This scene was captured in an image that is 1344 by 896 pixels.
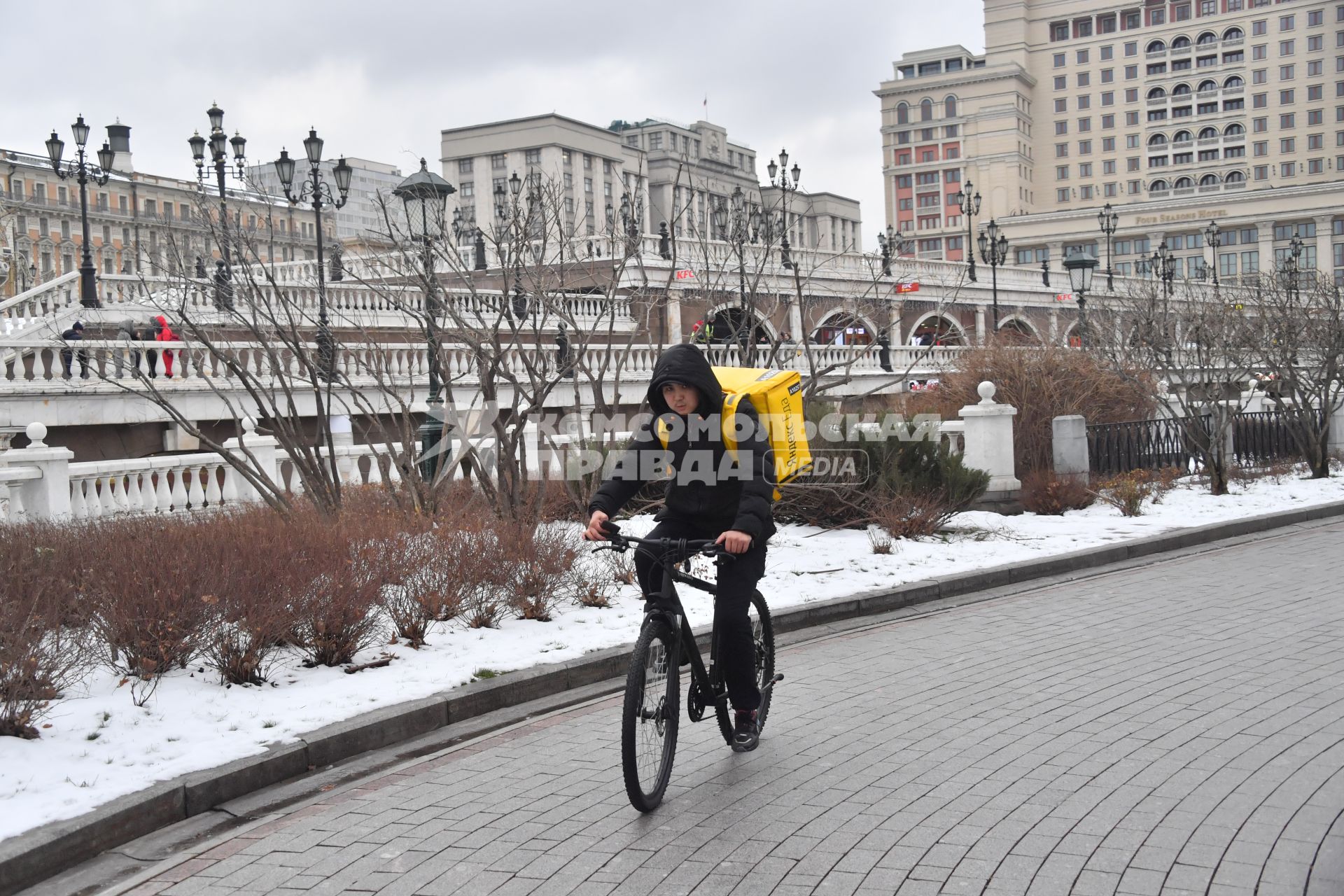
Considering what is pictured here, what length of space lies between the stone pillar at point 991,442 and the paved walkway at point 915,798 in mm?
8260

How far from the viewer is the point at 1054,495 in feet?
54.6

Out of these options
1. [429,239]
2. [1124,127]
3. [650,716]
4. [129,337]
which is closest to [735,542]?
[650,716]

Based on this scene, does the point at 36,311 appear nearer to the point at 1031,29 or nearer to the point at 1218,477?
the point at 1218,477

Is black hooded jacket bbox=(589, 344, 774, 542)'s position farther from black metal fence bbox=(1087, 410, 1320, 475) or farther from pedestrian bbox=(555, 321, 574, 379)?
black metal fence bbox=(1087, 410, 1320, 475)

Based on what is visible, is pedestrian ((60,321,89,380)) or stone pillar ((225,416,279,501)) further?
pedestrian ((60,321,89,380))

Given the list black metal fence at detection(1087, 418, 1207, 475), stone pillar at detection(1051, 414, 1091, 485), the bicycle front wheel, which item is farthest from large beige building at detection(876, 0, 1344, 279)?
the bicycle front wheel

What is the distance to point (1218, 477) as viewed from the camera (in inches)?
720

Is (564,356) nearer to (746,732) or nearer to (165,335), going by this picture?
A: (165,335)

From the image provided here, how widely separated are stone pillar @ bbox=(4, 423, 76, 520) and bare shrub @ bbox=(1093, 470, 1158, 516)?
1236 cm

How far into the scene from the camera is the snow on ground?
5.68 metres

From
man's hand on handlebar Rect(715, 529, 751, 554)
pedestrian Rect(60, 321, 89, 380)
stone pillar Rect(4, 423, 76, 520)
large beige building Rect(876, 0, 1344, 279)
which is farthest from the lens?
large beige building Rect(876, 0, 1344, 279)

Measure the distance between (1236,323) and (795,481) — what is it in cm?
1230

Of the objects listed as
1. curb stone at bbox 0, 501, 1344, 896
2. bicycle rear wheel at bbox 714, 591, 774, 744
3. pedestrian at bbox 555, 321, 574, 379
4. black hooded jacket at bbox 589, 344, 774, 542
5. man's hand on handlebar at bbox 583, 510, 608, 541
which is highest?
pedestrian at bbox 555, 321, 574, 379

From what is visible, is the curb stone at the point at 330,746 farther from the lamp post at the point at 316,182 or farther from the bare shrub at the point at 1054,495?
the lamp post at the point at 316,182
